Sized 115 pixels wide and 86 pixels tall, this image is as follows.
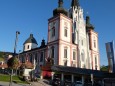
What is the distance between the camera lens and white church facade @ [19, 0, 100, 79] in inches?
2292

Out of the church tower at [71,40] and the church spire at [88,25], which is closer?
the church tower at [71,40]

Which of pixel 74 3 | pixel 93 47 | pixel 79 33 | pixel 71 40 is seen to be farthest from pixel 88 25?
pixel 71 40

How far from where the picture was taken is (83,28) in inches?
2753

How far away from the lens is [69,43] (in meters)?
60.5

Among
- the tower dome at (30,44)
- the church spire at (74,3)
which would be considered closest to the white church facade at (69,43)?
the church spire at (74,3)

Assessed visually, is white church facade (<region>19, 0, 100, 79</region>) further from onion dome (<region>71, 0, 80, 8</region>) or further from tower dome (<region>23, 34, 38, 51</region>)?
tower dome (<region>23, 34, 38, 51</region>)

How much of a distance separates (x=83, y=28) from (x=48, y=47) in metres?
15.7

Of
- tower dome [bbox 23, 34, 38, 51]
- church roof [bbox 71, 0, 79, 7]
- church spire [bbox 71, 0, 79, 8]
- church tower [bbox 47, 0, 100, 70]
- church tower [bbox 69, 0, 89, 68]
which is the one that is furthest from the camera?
tower dome [bbox 23, 34, 38, 51]

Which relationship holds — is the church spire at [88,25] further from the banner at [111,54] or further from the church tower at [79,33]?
the banner at [111,54]

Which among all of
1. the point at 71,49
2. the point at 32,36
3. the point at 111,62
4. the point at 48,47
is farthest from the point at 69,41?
the point at 32,36

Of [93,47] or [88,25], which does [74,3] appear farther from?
[93,47]

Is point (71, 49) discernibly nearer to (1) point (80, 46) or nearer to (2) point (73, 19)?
(1) point (80, 46)

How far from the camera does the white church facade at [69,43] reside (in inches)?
2292

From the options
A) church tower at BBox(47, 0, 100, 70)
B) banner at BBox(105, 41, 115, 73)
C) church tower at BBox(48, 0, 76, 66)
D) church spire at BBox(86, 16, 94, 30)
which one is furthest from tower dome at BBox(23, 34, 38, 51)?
banner at BBox(105, 41, 115, 73)
